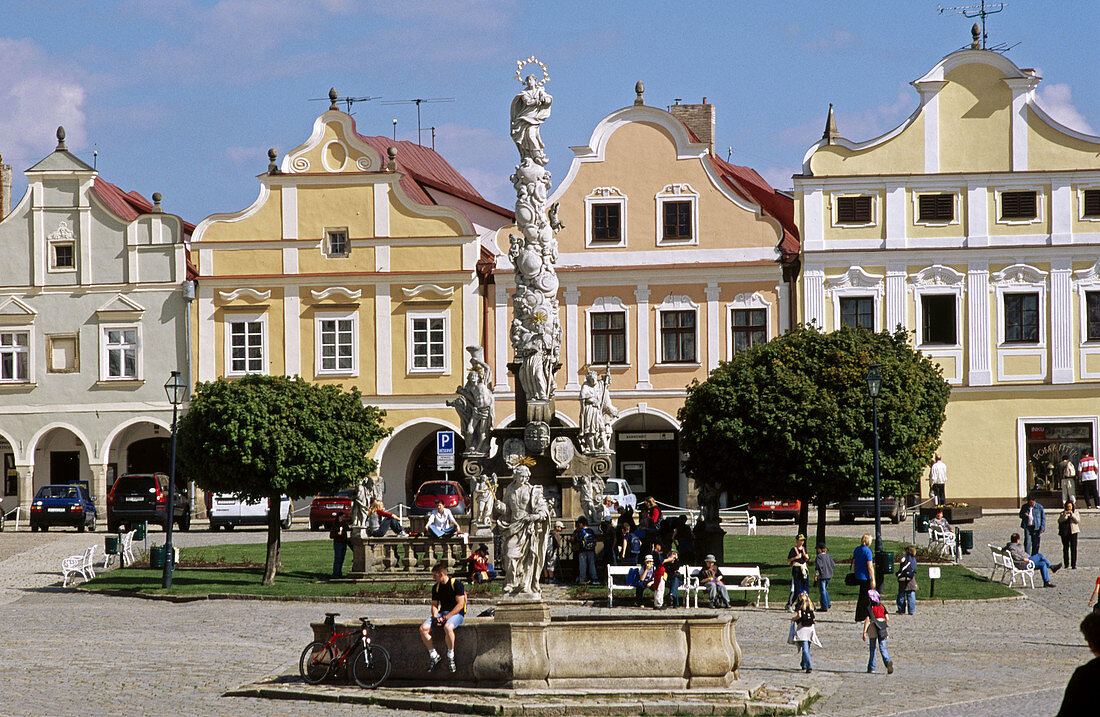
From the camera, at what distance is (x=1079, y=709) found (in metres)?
7.90

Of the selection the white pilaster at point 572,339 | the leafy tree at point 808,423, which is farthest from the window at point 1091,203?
the leafy tree at point 808,423

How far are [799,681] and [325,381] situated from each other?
31.4m

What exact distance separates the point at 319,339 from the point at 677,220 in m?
11.1

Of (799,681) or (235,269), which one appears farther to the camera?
(235,269)

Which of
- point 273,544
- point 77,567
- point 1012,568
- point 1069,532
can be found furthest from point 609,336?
point 1012,568

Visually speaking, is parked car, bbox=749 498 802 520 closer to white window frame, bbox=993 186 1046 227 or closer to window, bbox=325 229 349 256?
white window frame, bbox=993 186 1046 227

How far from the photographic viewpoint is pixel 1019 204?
44.3 meters

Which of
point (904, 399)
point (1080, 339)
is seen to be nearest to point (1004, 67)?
point (1080, 339)

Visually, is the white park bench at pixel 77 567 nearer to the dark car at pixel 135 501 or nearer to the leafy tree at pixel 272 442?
the leafy tree at pixel 272 442

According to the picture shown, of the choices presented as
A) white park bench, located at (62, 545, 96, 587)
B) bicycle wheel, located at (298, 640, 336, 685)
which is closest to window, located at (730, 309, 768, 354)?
white park bench, located at (62, 545, 96, 587)

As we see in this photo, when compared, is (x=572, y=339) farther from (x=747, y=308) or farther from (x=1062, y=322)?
(x=1062, y=322)

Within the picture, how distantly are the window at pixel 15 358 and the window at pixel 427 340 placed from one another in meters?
11.7

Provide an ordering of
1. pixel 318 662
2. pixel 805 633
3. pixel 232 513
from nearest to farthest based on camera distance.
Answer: pixel 318 662
pixel 805 633
pixel 232 513

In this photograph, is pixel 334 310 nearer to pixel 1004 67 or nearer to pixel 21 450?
pixel 21 450
